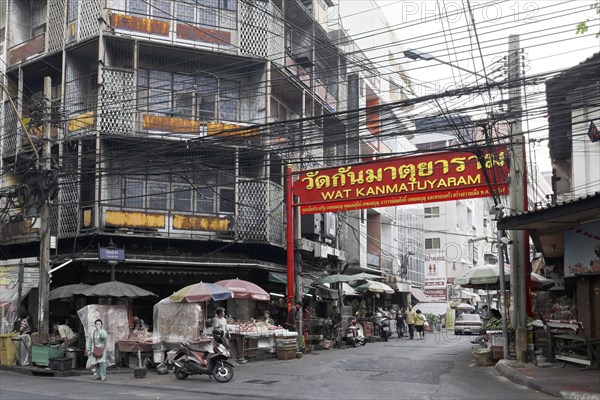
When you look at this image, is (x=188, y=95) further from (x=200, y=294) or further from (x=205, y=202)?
(x=200, y=294)

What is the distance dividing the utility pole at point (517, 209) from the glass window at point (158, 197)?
40.5ft

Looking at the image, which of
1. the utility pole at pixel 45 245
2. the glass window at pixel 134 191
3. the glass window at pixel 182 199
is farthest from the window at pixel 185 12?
the utility pole at pixel 45 245

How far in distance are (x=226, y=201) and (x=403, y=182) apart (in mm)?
7436

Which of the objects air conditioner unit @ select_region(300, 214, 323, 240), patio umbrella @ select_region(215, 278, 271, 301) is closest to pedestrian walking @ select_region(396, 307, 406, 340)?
air conditioner unit @ select_region(300, 214, 323, 240)

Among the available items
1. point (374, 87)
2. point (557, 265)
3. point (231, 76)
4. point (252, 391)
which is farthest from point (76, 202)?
point (374, 87)

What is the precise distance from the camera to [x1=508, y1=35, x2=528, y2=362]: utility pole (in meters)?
15.5

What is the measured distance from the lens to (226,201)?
23.5 metres

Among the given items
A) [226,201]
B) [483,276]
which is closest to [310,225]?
[226,201]

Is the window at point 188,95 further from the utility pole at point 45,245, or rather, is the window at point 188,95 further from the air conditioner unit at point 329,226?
the air conditioner unit at point 329,226

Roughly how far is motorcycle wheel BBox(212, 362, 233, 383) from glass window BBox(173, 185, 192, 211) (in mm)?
9772

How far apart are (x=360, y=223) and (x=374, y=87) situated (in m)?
8.89

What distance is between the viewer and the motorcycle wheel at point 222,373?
46.3 ft

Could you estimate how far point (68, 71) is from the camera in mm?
23250

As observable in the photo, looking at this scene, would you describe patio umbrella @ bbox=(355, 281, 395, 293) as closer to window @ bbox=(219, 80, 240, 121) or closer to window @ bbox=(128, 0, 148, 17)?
window @ bbox=(219, 80, 240, 121)
